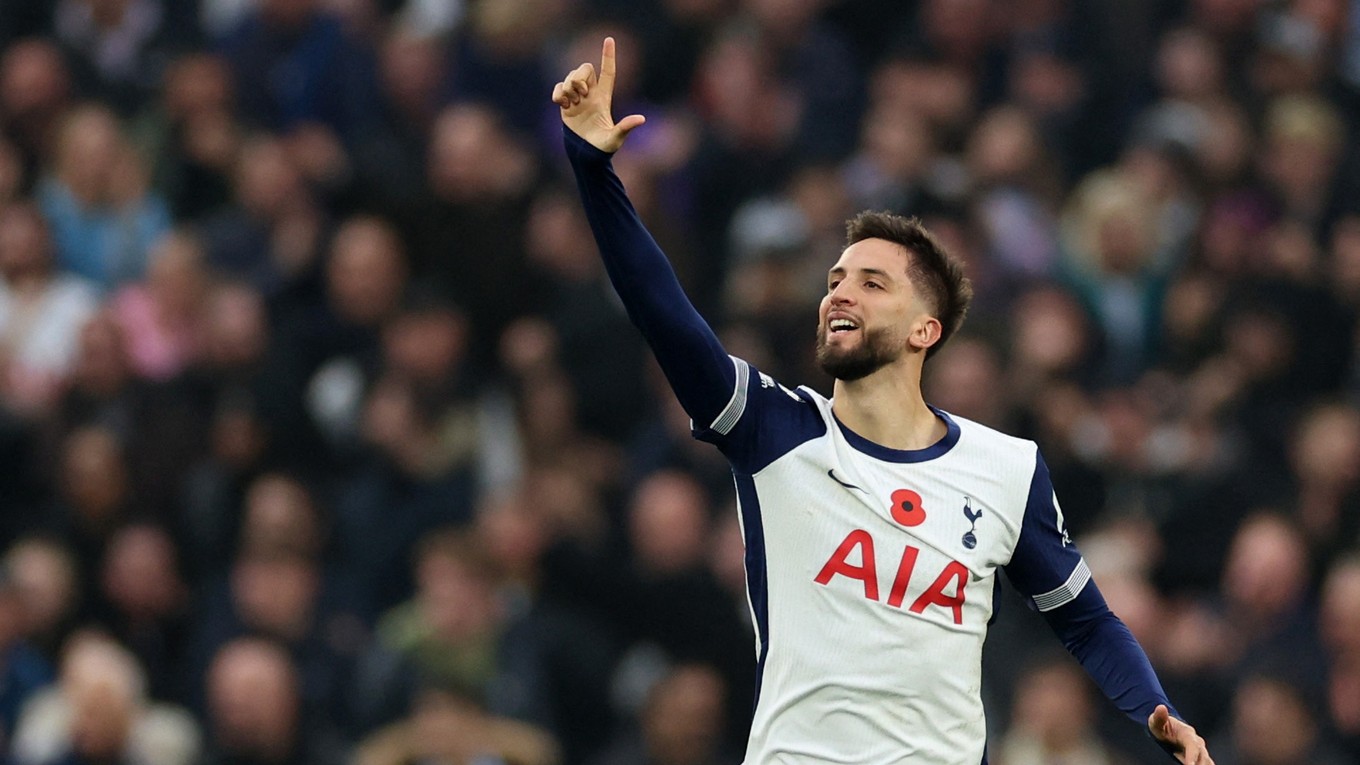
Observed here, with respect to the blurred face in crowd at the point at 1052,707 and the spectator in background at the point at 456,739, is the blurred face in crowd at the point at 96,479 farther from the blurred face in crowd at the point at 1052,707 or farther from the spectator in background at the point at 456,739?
the blurred face in crowd at the point at 1052,707

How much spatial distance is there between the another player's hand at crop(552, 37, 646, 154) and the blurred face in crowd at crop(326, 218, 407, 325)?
5.35 m

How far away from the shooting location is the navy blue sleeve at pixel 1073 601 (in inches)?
197

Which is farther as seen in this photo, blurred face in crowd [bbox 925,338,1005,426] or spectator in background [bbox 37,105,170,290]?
spectator in background [bbox 37,105,170,290]

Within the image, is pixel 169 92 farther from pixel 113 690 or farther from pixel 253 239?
pixel 113 690

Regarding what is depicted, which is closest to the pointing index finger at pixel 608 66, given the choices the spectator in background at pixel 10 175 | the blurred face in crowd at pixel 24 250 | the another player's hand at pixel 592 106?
the another player's hand at pixel 592 106

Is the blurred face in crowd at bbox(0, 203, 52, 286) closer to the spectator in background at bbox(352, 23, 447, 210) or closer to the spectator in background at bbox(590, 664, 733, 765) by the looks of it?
the spectator in background at bbox(352, 23, 447, 210)

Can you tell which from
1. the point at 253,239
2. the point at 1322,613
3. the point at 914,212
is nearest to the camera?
the point at 1322,613

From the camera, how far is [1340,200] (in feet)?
32.9

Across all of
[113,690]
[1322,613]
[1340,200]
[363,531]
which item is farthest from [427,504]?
[1340,200]

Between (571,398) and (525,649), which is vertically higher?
(571,398)

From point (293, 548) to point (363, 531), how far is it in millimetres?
309

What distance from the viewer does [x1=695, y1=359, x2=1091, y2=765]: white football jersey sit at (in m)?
4.76

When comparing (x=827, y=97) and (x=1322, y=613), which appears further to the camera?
(x=827, y=97)

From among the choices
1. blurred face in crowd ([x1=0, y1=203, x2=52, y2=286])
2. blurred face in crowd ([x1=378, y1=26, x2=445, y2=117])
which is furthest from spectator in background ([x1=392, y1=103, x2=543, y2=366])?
blurred face in crowd ([x1=0, y1=203, x2=52, y2=286])
